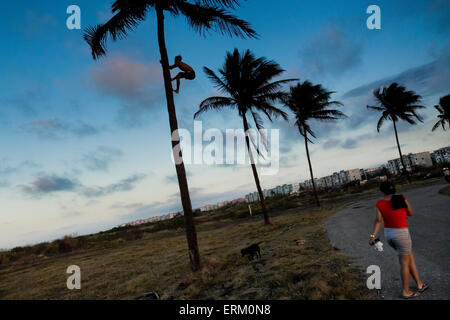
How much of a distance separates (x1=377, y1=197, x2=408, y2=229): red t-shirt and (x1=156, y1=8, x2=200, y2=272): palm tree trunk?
487 centimetres

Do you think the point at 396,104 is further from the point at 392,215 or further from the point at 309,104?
the point at 392,215

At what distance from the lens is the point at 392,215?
3.49m

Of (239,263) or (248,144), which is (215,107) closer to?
(248,144)

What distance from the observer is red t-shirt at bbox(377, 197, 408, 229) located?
3.44 metres

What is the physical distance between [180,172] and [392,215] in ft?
17.8

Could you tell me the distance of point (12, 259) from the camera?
2088 centimetres

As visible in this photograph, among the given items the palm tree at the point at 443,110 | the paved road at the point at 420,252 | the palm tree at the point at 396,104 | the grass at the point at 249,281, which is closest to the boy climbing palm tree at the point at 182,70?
the grass at the point at 249,281

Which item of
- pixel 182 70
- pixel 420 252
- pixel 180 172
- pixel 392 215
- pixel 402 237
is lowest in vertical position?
pixel 420 252

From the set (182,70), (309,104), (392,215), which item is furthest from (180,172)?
(309,104)

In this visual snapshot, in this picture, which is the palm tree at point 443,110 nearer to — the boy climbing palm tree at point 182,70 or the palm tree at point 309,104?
the palm tree at point 309,104

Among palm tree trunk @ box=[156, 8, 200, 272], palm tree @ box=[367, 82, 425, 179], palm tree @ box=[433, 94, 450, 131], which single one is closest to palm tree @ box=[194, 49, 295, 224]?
palm tree trunk @ box=[156, 8, 200, 272]

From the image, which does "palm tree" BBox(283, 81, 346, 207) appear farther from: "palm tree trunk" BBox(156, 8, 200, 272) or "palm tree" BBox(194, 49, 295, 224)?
"palm tree trunk" BBox(156, 8, 200, 272)

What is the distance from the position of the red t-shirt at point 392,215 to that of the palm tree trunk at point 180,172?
4.87 meters

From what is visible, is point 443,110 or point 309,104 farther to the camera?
point 443,110
